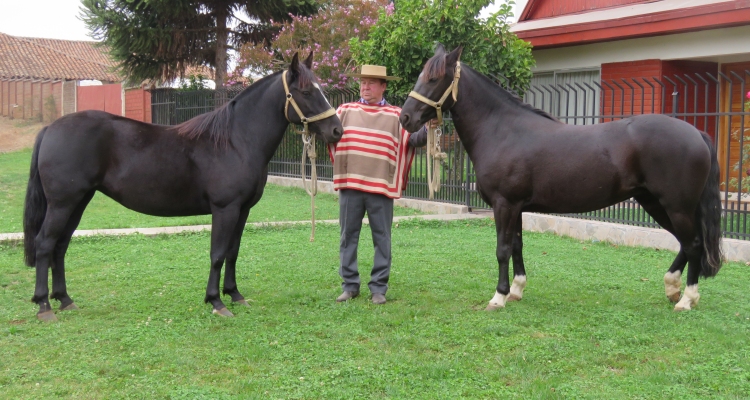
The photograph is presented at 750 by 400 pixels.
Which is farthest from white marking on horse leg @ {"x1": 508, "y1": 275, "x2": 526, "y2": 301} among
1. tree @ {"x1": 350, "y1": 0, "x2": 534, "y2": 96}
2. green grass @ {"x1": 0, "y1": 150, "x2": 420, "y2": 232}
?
tree @ {"x1": 350, "y1": 0, "x2": 534, "y2": 96}

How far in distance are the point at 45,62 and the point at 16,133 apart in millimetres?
20197

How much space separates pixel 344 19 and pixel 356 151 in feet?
57.5

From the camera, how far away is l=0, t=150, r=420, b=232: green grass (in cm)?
1058

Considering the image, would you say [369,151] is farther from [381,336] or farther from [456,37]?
[456,37]

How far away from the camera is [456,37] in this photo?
12023 mm

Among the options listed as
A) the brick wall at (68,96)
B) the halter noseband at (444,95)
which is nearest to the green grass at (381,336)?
the halter noseband at (444,95)

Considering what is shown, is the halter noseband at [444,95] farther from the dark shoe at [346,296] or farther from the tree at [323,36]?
the tree at [323,36]

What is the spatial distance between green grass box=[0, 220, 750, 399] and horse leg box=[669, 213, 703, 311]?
0.39ft

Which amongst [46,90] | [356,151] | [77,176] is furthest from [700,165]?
[46,90]

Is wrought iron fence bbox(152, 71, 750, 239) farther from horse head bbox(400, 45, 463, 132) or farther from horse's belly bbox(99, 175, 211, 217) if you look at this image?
horse's belly bbox(99, 175, 211, 217)

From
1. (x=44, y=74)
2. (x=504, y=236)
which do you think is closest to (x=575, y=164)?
(x=504, y=236)

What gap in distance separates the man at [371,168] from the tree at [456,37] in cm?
607

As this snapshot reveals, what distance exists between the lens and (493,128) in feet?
19.0

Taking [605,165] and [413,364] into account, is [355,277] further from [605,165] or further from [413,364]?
[605,165]
